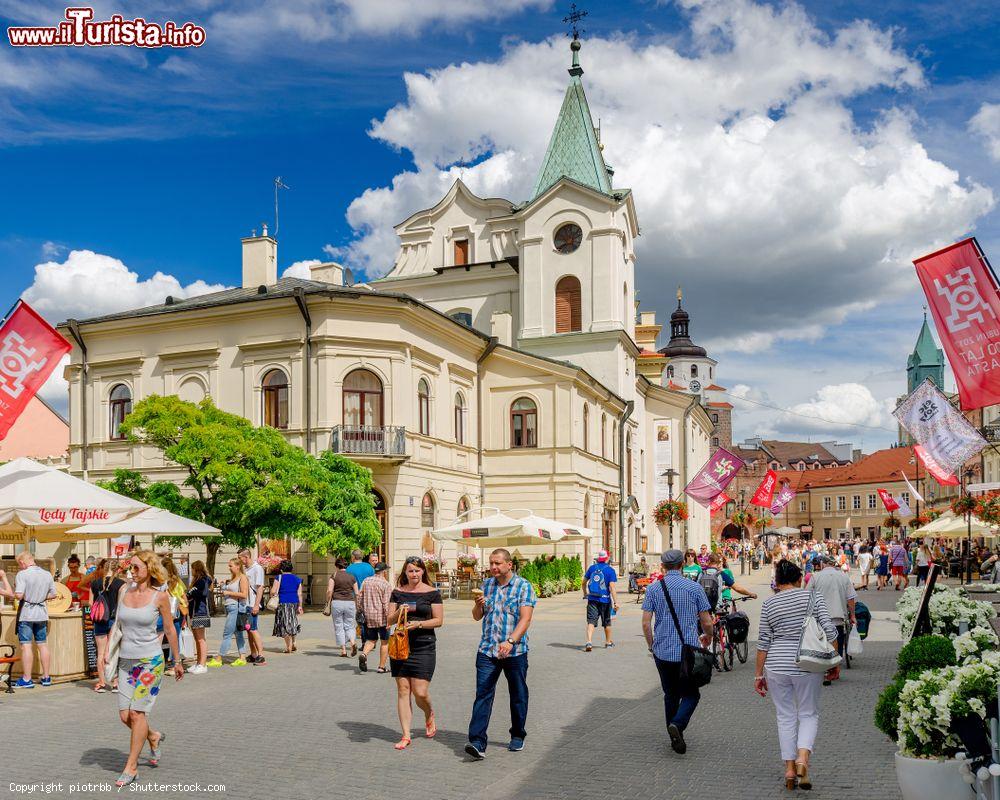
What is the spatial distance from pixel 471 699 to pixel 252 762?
13.6 ft

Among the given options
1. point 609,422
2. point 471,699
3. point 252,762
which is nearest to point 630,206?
point 609,422

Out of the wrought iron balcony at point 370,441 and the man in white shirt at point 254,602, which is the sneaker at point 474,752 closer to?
the man in white shirt at point 254,602

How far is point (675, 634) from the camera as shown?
950 centimetres

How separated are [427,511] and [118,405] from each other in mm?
11362

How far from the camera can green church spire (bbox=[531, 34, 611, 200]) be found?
157 ft

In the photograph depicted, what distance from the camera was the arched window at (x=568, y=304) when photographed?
1827 inches

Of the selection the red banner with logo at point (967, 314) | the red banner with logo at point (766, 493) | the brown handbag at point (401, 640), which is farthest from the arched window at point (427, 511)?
the red banner with logo at point (967, 314)

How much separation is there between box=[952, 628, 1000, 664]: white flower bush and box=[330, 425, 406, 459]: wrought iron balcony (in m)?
22.3

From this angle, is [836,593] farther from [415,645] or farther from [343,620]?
[343,620]

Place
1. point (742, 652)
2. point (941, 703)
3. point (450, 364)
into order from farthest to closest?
point (450, 364) → point (742, 652) → point (941, 703)

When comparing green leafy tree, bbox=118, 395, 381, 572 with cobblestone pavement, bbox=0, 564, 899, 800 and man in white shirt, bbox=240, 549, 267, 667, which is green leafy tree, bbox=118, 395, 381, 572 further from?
cobblestone pavement, bbox=0, 564, 899, 800

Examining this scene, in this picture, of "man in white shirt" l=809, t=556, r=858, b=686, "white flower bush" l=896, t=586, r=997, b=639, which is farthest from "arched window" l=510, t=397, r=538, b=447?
"white flower bush" l=896, t=586, r=997, b=639

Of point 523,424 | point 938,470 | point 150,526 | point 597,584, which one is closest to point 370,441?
point 523,424

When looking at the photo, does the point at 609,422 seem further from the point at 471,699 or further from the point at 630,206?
the point at 471,699
